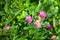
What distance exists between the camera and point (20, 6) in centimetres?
150

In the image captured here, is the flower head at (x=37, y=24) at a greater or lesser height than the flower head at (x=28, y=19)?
lesser

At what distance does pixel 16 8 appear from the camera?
5.03 feet

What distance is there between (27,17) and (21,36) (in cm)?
13

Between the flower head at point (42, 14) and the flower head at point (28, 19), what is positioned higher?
the flower head at point (42, 14)

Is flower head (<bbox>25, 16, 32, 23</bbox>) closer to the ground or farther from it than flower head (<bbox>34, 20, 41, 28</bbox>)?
farther from it

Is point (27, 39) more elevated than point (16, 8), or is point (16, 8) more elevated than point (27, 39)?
point (16, 8)

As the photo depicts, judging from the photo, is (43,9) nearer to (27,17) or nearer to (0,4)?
(27,17)

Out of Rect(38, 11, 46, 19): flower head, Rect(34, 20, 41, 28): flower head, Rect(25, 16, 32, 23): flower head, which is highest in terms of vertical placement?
Rect(38, 11, 46, 19): flower head

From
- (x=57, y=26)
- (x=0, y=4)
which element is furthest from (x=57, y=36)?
(x=0, y=4)

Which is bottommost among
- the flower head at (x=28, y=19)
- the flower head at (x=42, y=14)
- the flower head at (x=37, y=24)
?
the flower head at (x=37, y=24)

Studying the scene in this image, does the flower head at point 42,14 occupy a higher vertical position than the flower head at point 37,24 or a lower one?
higher

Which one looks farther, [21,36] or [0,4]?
[0,4]

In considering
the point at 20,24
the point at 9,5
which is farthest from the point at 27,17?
the point at 9,5

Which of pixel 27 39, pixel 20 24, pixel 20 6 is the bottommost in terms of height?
pixel 27 39
